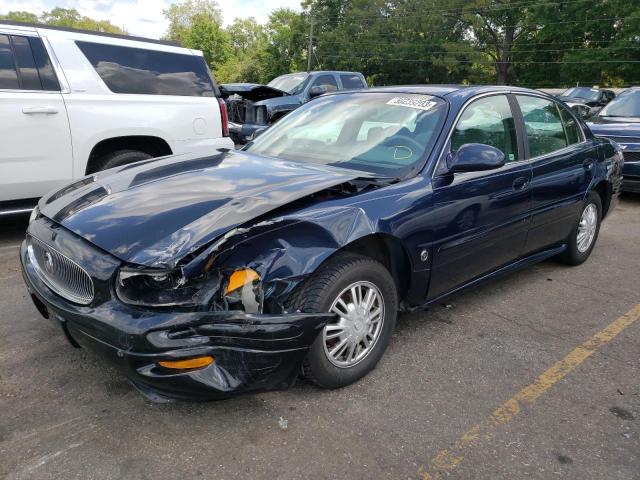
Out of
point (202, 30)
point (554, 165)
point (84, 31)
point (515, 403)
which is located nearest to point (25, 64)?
point (84, 31)

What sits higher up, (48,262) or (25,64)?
(25,64)

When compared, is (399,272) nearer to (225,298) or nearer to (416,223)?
(416,223)

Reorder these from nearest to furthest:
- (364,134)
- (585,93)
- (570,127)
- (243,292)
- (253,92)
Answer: (243,292) < (364,134) < (570,127) < (253,92) < (585,93)

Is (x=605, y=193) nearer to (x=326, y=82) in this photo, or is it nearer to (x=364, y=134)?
(x=364, y=134)

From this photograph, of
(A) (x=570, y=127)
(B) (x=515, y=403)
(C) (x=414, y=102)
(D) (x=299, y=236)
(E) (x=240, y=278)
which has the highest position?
(C) (x=414, y=102)

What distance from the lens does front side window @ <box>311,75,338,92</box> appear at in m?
11.9

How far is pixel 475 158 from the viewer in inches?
123

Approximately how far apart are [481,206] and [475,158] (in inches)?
15.8

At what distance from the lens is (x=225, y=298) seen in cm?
229

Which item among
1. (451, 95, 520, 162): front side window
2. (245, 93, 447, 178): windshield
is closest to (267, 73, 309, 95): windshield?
(245, 93, 447, 178): windshield

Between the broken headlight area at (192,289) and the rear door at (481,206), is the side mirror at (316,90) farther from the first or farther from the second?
the broken headlight area at (192,289)

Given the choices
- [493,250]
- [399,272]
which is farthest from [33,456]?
[493,250]

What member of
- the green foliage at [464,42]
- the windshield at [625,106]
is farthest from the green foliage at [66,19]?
the windshield at [625,106]

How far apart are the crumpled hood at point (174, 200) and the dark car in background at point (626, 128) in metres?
6.33
